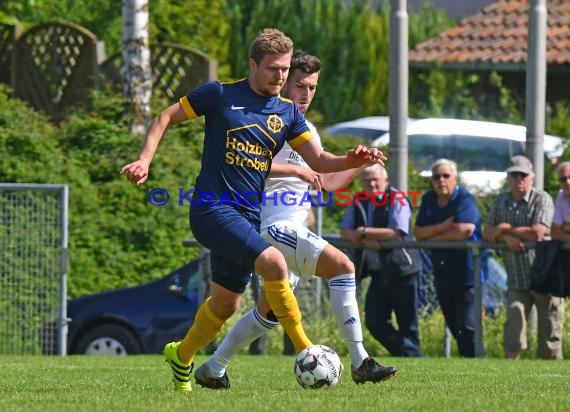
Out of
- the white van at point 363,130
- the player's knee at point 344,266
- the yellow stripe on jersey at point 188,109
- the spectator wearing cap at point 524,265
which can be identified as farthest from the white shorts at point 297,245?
A: the white van at point 363,130

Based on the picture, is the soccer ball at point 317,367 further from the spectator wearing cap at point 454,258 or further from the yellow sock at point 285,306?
the spectator wearing cap at point 454,258

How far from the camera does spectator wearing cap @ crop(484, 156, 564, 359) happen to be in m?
14.5

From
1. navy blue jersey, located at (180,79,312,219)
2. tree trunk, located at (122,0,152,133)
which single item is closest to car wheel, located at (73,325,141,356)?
tree trunk, located at (122,0,152,133)

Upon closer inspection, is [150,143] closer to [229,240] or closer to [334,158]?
[229,240]

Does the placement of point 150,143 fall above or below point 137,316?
above

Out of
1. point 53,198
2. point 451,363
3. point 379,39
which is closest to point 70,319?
point 53,198

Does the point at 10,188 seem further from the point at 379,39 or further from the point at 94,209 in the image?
the point at 379,39

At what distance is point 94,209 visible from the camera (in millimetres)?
19891

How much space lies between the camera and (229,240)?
354 inches

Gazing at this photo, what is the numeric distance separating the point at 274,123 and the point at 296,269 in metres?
0.95

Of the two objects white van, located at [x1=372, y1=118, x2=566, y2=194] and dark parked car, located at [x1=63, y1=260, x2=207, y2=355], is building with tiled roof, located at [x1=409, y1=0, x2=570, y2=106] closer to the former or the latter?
white van, located at [x1=372, y1=118, x2=566, y2=194]

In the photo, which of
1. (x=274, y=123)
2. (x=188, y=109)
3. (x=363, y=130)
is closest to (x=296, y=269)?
(x=274, y=123)

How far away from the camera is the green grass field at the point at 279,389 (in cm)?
820

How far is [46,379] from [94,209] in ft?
30.8
